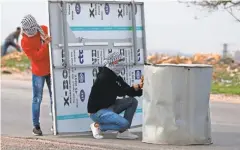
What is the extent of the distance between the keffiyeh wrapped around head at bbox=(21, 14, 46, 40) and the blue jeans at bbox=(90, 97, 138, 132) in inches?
58.3

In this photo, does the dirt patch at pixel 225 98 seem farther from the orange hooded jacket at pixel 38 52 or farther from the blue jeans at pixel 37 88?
the orange hooded jacket at pixel 38 52

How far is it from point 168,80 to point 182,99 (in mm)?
319

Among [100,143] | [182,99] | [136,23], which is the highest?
[136,23]

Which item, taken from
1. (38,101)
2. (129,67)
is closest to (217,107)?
(129,67)

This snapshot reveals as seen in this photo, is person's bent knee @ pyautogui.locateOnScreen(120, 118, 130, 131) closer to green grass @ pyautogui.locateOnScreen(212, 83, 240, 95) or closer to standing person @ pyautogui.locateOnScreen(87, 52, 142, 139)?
standing person @ pyautogui.locateOnScreen(87, 52, 142, 139)

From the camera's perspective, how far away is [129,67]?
10.4m

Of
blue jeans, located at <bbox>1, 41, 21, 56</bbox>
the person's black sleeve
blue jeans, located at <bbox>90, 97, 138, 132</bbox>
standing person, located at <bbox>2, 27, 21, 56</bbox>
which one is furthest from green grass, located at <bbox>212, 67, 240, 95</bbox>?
blue jeans, located at <bbox>1, 41, 21, 56</bbox>

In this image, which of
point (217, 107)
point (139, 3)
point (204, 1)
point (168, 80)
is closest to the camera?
point (168, 80)

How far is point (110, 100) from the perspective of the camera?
9609mm

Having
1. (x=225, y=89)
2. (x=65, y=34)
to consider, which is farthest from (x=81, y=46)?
(x=225, y=89)

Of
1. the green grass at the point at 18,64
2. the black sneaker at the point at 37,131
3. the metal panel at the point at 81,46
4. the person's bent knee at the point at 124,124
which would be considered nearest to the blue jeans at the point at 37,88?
the black sneaker at the point at 37,131

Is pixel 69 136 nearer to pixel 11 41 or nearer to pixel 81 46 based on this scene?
pixel 81 46

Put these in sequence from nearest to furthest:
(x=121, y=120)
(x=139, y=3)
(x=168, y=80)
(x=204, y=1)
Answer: (x=168, y=80), (x=121, y=120), (x=139, y=3), (x=204, y=1)

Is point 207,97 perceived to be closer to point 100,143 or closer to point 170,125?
point 170,125
